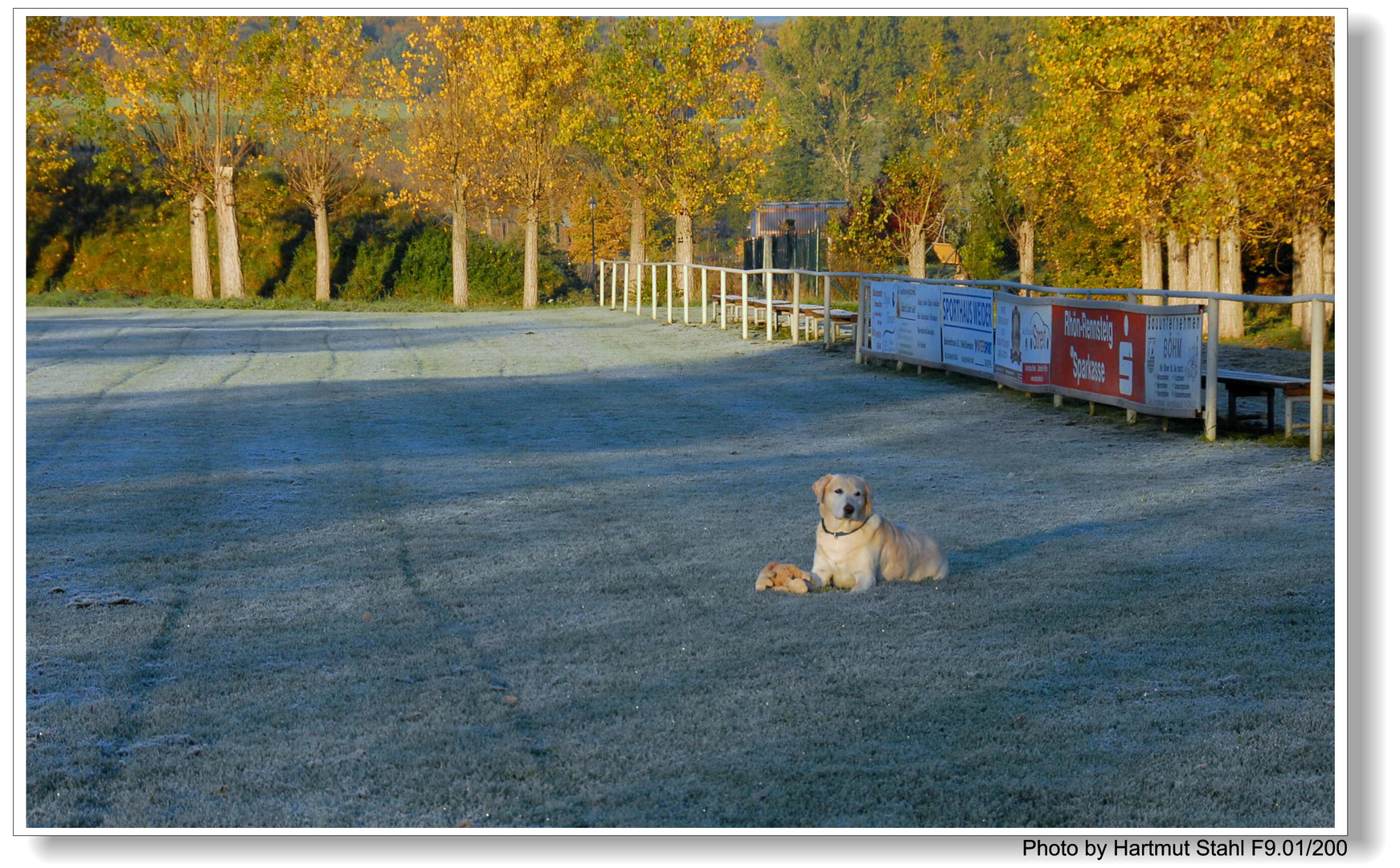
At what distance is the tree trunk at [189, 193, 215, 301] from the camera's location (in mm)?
48750

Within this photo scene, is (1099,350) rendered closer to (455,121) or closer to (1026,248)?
(1026,248)

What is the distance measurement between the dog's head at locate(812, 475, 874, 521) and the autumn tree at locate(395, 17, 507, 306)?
40.3 metres

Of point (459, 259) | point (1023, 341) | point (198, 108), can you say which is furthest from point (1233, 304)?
point (198, 108)

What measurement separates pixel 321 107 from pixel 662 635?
146ft

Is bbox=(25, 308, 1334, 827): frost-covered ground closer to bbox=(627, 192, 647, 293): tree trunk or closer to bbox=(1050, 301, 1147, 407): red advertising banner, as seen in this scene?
bbox=(1050, 301, 1147, 407): red advertising banner

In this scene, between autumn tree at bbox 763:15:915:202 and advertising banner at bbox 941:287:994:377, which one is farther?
autumn tree at bbox 763:15:915:202

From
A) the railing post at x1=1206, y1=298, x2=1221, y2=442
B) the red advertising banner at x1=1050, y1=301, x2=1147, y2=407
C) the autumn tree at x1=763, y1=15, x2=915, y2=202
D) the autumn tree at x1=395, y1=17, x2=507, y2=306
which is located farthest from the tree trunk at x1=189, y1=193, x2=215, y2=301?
the autumn tree at x1=763, y1=15, x2=915, y2=202

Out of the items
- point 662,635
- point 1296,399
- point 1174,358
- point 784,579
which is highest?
point 1174,358

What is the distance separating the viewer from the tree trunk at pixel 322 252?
4938cm

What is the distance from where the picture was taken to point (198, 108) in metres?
48.2

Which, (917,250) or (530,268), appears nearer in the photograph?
(530,268)

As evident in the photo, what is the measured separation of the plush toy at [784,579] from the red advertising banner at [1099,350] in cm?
906
